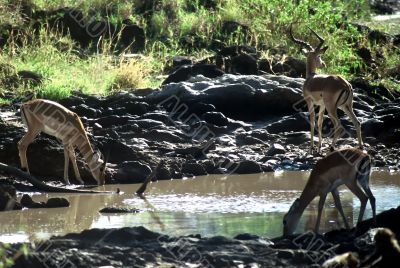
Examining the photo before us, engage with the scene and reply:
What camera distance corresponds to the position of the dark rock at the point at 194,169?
1359cm

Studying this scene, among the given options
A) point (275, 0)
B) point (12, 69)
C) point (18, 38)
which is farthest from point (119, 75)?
point (275, 0)

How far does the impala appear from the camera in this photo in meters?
9.27

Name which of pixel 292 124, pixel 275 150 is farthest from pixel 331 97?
pixel 275 150

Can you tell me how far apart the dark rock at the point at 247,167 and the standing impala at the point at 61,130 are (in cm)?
201

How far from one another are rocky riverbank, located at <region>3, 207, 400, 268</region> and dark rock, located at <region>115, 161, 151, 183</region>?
15.2 feet

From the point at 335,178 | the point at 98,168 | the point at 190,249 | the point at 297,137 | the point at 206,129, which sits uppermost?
the point at 335,178

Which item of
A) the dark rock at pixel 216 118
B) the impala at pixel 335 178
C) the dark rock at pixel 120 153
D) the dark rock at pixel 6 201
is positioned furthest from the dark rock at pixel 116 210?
the dark rock at pixel 216 118

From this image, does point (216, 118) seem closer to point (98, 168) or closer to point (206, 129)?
point (206, 129)

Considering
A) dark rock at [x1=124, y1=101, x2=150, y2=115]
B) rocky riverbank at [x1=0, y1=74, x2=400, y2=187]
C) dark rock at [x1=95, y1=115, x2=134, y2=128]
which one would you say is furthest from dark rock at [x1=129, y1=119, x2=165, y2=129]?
dark rock at [x1=124, y1=101, x2=150, y2=115]

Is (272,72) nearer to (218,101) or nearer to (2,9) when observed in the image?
(218,101)

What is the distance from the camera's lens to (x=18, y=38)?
1980cm

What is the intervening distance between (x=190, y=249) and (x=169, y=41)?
42.6 feet

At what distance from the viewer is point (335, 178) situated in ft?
30.8

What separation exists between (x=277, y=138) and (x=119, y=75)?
146 inches
